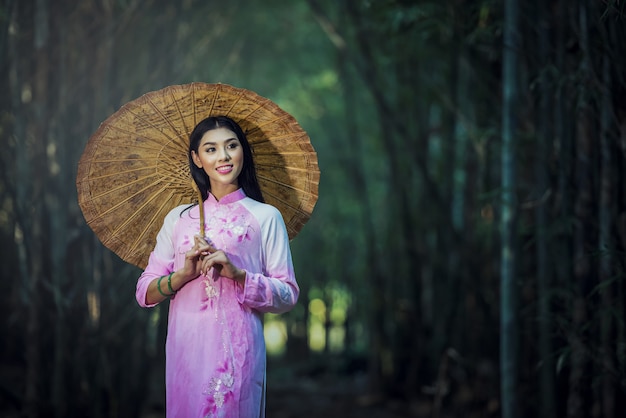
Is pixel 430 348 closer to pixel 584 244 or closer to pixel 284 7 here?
pixel 584 244

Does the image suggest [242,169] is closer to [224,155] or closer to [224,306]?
[224,155]

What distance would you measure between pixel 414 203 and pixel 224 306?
6.02m

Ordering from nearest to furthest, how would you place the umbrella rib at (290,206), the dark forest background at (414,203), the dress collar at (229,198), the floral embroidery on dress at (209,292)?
the floral embroidery on dress at (209,292) → the dress collar at (229,198) → the umbrella rib at (290,206) → the dark forest background at (414,203)

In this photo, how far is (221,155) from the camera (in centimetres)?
234

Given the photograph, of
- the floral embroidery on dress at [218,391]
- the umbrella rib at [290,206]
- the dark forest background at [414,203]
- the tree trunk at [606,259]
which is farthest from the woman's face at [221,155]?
the tree trunk at [606,259]

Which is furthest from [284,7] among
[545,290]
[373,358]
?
[545,290]

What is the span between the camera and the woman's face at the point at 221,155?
2.34m

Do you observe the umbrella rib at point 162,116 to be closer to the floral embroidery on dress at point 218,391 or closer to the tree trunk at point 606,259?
the floral embroidery on dress at point 218,391

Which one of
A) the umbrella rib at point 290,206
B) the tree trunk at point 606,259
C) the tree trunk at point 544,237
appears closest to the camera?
the umbrella rib at point 290,206

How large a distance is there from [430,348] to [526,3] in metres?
3.77

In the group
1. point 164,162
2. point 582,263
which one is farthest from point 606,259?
point 164,162

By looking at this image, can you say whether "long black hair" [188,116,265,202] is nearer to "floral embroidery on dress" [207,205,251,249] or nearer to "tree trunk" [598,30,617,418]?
"floral embroidery on dress" [207,205,251,249]

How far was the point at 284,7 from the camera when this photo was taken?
893cm

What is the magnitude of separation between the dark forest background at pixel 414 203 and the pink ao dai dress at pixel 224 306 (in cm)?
148
